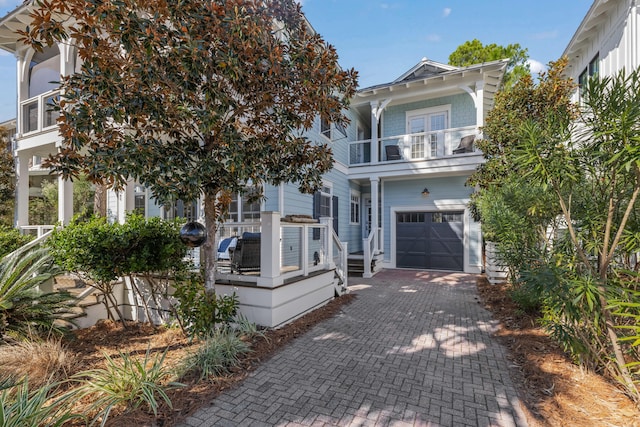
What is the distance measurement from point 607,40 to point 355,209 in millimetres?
8840

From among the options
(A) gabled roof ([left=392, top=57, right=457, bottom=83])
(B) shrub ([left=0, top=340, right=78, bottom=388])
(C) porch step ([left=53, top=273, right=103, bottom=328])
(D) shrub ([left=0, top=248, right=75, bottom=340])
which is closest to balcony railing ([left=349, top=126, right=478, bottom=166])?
(A) gabled roof ([left=392, top=57, right=457, bottom=83])

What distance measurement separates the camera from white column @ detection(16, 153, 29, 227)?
25.8 feet

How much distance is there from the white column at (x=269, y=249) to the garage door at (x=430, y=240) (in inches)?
317

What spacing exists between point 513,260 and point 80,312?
737 centimetres

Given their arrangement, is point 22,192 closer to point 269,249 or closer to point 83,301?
point 83,301

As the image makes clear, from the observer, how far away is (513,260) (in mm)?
5203

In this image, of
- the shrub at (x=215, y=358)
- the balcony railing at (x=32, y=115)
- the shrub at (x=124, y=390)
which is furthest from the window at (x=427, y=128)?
the balcony railing at (x=32, y=115)

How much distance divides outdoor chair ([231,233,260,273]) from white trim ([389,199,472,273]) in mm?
7574

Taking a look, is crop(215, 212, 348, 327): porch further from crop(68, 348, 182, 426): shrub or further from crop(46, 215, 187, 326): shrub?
crop(68, 348, 182, 426): shrub

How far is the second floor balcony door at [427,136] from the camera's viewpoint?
440 inches

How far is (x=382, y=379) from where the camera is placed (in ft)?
11.1

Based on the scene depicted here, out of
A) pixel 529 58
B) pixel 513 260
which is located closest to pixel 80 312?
pixel 513 260

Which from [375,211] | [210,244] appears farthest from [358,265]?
[210,244]

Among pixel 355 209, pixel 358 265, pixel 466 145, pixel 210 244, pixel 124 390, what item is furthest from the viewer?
pixel 355 209
